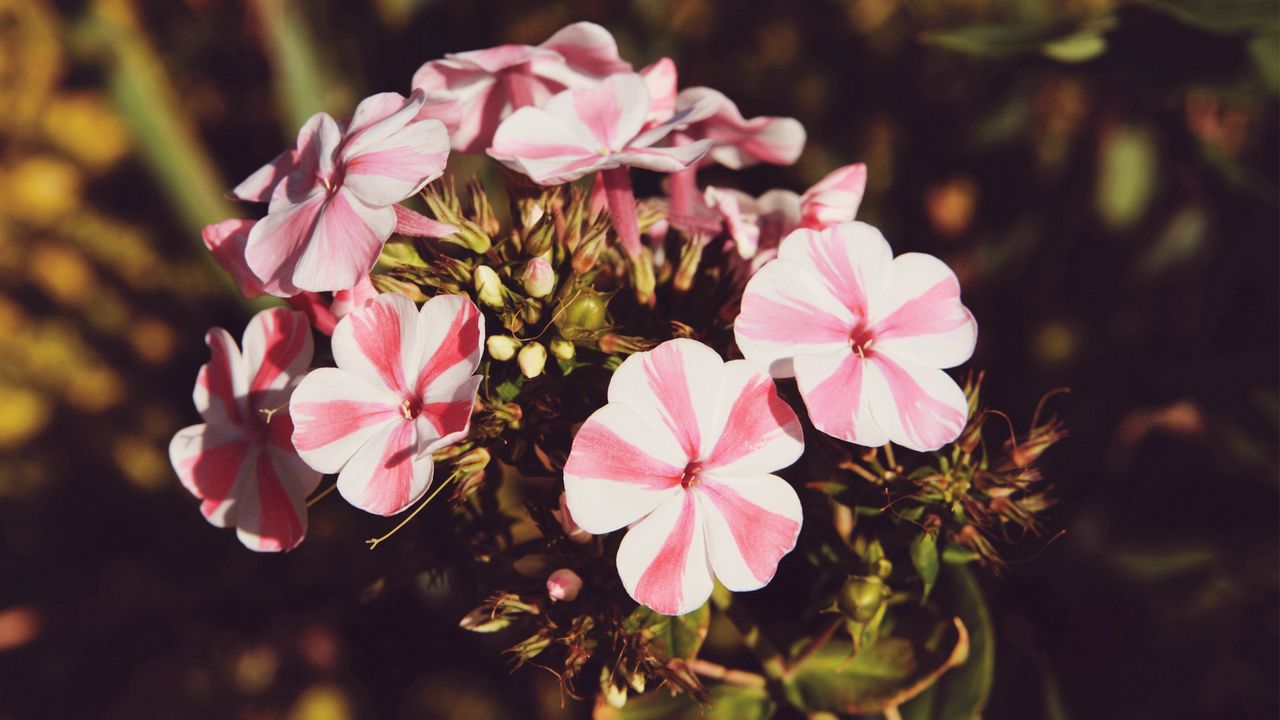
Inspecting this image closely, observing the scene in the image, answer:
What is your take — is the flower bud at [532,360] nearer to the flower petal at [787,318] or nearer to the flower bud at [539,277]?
the flower bud at [539,277]

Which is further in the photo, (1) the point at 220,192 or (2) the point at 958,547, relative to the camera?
(1) the point at 220,192

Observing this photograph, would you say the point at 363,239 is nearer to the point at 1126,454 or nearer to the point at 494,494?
the point at 494,494

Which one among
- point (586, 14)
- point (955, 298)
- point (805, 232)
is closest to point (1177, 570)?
point (955, 298)

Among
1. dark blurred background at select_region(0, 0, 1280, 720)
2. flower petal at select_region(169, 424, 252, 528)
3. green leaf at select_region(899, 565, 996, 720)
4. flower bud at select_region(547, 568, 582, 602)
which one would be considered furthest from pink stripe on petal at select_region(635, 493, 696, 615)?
dark blurred background at select_region(0, 0, 1280, 720)

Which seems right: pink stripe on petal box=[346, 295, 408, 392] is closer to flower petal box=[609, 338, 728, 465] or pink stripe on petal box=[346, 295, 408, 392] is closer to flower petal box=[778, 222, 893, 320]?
flower petal box=[609, 338, 728, 465]

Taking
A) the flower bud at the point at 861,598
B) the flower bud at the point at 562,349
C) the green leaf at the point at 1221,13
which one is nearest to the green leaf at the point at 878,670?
the flower bud at the point at 861,598

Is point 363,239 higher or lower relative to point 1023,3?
higher

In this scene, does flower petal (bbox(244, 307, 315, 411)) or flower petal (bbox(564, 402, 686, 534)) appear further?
flower petal (bbox(244, 307, 315, 411))
